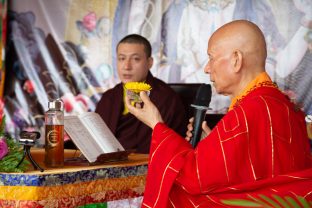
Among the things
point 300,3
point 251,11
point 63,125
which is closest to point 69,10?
point 251,11

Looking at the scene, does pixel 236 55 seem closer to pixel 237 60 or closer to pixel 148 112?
pixel 237 60

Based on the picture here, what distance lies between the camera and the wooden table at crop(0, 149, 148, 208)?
2.02m

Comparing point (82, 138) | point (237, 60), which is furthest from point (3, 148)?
point (237, 60)

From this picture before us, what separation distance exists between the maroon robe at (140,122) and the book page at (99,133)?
1.01m

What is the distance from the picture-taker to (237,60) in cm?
206

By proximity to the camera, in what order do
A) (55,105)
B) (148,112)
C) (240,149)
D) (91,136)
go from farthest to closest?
(91,136), (55,105), (148,112), (240,149)

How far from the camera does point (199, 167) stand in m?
1.92

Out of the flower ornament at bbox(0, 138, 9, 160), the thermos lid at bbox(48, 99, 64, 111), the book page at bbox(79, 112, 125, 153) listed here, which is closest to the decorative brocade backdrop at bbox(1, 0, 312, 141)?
the book page at bbox(79, 112, 125, 153)

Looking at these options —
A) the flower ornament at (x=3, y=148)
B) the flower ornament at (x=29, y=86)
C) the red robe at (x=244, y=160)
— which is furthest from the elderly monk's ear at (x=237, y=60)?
the flower ornament at (x=29, y=86)

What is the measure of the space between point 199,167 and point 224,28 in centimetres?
51

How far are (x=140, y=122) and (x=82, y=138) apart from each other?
1.30 meters

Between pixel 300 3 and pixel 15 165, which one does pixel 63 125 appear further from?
pixel 300 3

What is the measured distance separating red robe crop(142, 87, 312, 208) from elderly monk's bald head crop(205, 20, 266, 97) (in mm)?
101

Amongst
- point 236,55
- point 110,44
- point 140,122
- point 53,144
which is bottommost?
point 140,122
